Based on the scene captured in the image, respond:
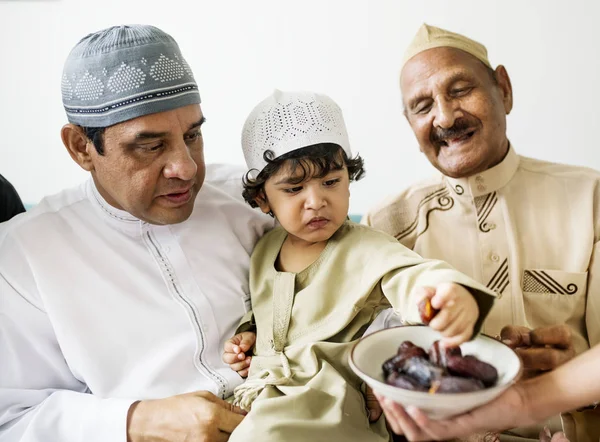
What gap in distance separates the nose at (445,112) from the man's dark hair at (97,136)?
97cm

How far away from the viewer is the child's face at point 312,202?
166 cm

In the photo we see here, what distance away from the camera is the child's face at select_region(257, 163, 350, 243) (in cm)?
166

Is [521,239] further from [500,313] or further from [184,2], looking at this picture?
[184,2]

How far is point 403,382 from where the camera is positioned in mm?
1145

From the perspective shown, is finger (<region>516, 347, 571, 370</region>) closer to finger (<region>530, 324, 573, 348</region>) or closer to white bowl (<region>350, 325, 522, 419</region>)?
finger (<region>530, 324, 573, 348</region>)

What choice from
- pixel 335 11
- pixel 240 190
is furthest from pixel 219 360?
pixel 335 11

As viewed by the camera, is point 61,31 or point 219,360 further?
point 61,31

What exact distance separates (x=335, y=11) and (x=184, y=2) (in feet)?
2.53

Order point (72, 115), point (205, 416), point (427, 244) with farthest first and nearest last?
point (427, 244) < point (72, 115) < point (205, 416)

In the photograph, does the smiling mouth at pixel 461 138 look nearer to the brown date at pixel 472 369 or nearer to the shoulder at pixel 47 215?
the brown date at pixel 472 369

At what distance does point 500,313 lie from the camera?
6.22 ft

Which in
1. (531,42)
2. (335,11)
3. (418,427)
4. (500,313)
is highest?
(335,11)

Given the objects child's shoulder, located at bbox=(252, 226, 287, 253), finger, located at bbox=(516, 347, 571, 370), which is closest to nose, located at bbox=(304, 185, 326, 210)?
child's shoulder, located at bbox=(252, 226, 287, 253)

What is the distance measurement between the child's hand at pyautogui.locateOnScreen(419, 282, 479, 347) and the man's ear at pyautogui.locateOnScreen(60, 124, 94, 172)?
104cm
